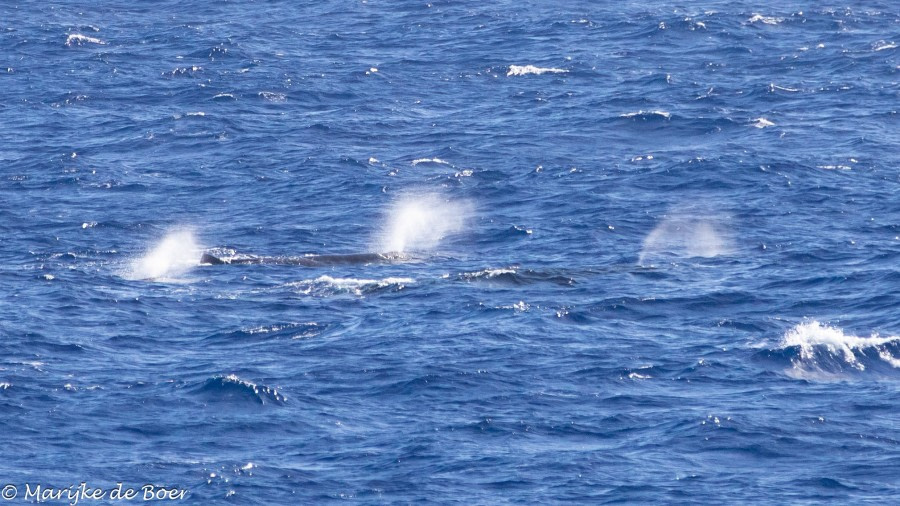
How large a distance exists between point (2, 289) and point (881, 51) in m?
66.8

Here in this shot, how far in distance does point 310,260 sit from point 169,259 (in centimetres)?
650

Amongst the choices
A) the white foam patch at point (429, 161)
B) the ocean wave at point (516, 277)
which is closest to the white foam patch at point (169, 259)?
the ocean wave at point (516, 277)

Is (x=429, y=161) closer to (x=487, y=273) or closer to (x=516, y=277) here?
(x=487, y=273)

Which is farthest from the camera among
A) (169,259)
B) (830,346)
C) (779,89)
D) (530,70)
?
(530,70)

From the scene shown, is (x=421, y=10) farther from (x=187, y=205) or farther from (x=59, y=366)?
(x=59, y=366)

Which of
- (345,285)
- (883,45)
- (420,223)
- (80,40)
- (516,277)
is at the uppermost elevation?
(80,40)

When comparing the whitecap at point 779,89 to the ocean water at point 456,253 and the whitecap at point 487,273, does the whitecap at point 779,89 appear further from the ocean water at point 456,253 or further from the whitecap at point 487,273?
the whitecap at point 487,273

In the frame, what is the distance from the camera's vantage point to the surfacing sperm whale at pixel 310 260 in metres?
80.2

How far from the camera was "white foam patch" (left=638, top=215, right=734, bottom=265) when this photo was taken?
267ft

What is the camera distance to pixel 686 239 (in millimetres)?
83688

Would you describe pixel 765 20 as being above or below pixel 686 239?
above

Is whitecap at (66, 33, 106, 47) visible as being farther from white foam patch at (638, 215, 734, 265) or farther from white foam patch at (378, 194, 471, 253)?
white foam patch at (638, 215, 734, 265)

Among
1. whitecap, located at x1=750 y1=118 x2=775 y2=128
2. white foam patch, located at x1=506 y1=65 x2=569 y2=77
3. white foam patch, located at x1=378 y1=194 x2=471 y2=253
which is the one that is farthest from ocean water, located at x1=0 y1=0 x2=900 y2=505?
whitecap, located at x1=750 y1=118 x2=775 y2=128

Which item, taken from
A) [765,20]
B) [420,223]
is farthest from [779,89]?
[420,223]
